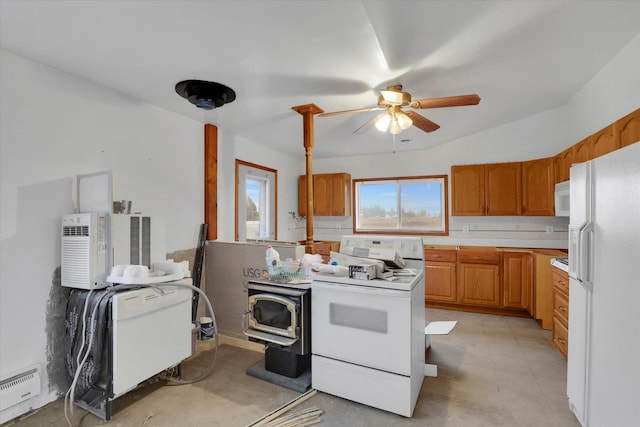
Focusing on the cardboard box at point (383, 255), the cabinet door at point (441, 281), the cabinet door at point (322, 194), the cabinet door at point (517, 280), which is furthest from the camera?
the cabinet door at point (322, 194)

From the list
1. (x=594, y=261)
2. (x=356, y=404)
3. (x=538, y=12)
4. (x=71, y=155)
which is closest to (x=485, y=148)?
(x=538, y=12)

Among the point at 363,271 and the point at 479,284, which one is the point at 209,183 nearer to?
the point at 363,271

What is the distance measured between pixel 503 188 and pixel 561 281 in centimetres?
174

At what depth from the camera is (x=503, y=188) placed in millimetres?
4211

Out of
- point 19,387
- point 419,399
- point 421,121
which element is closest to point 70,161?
point 19,387

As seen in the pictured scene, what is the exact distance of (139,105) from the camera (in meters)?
2.82

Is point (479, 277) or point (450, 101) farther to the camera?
point (479, 277)

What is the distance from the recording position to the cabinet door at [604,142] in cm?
221


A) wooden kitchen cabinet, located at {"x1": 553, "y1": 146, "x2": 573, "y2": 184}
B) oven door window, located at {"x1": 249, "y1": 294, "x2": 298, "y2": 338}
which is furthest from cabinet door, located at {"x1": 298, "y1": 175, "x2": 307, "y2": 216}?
wooden kitchen cabinet, located at {"x1": 553, "y1": 146, "x2": 573, "y2": 184}

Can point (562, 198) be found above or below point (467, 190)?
below

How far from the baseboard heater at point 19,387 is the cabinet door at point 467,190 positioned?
4.82 metres

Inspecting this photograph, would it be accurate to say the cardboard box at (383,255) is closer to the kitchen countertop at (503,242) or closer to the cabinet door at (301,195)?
the kitchen countertop at (503,242)

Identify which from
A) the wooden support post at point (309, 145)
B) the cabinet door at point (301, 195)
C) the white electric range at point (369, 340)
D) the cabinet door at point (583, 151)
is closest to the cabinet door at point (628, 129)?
the cabinet door at point (583, 151)

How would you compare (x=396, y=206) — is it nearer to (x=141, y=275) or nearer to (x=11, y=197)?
(x=141, y=275)
